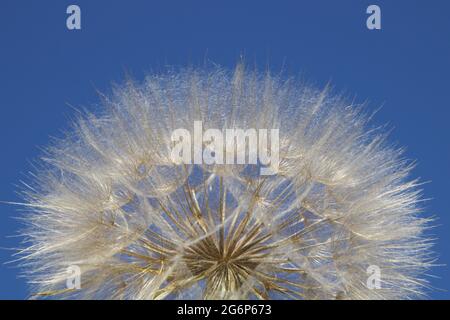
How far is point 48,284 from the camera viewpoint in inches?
366

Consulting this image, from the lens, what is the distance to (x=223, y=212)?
8.86 metres

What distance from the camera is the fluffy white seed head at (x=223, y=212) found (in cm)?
→ 889

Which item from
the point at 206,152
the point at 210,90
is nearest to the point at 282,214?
the point at 206,152

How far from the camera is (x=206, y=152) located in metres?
9.20

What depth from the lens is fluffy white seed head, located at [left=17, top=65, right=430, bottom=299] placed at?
8.89m

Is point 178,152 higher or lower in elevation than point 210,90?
lower

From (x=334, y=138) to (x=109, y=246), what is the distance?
10.4ft

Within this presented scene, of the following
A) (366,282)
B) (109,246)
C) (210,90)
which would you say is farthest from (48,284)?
(366,282)

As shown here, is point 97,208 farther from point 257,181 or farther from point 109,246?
point 257,181
